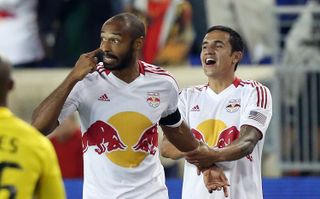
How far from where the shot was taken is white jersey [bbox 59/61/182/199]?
829cm

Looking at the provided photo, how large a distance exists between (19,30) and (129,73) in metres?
4.99

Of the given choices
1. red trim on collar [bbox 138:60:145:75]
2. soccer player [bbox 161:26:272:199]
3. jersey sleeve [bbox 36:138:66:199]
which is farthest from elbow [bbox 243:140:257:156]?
jersey sleeve [bbox 36:138:66:199]

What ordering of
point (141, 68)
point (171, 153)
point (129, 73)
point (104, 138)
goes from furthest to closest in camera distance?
point (171, 153) → point (141, 68) → point (129, 73) → point (104, 138)

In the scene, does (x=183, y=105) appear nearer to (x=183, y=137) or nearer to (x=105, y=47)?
(x=183, y=137)

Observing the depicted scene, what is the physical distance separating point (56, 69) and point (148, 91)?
16.7ft

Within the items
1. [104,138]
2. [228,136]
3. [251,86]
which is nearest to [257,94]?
[251,86]

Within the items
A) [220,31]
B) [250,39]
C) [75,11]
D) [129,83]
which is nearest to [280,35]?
[250,39]

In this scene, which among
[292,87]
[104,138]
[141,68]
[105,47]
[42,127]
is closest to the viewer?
[42,127]

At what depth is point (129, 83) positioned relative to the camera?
8.42 meters

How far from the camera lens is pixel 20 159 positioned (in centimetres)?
A: 630

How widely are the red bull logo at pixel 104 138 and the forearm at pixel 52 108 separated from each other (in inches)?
16.1

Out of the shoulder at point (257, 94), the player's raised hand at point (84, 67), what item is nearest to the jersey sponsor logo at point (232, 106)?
the shoulder at point (257, 94)

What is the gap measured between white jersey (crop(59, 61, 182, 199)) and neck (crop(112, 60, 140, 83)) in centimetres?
3

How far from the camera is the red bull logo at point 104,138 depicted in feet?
27.2
